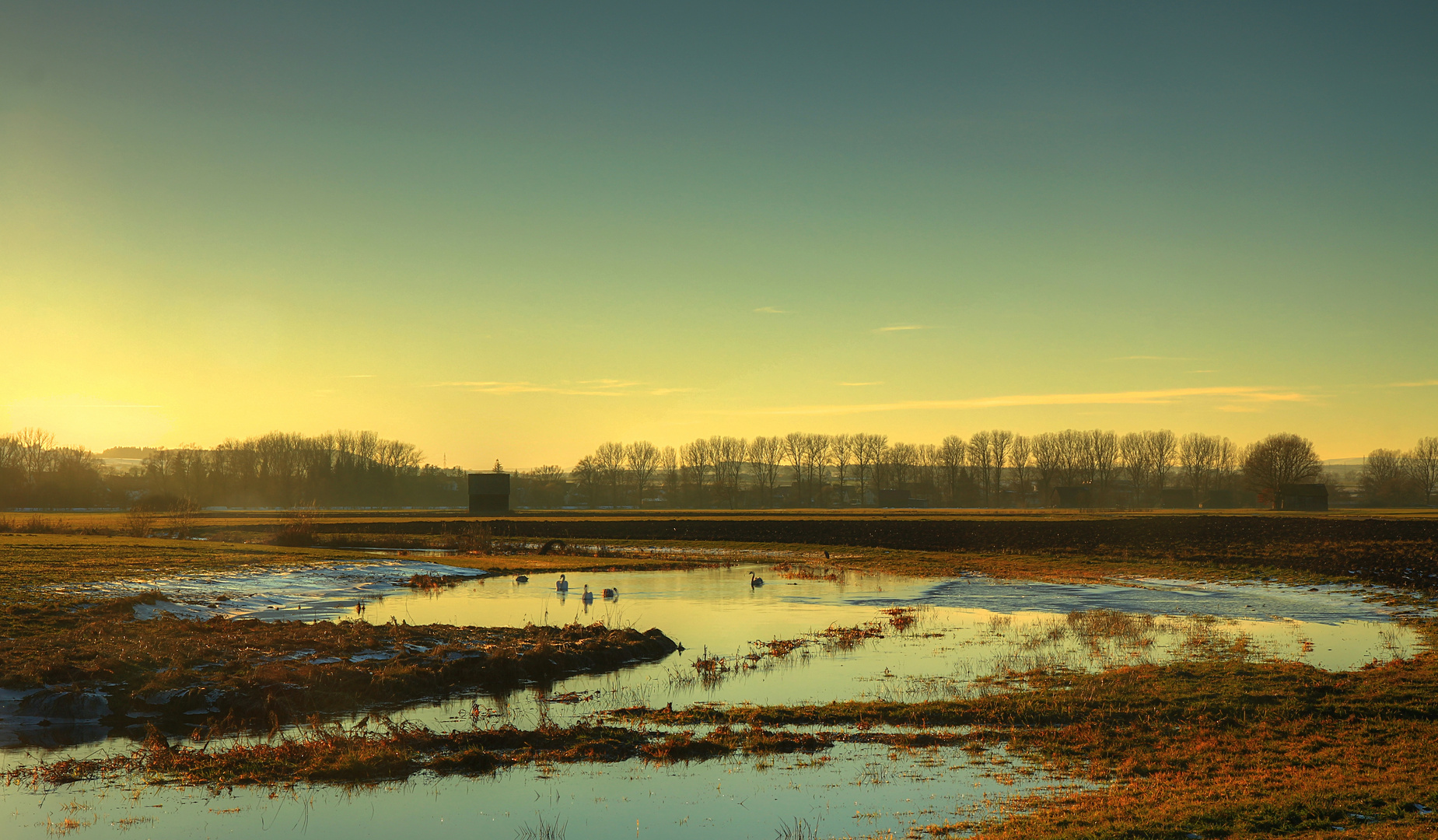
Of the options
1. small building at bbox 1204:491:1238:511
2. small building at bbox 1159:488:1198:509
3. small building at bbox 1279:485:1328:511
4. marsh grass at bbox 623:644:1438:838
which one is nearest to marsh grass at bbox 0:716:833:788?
marsh grass at bbox 623:644:1438:838

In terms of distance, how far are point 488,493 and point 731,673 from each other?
10985 centimetres

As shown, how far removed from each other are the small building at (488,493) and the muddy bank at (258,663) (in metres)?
99.8

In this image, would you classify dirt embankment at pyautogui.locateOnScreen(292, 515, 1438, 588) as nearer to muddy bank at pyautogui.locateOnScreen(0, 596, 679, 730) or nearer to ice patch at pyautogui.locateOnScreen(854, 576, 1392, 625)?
ice patch at pyautogui.locateOnScreen(854, 576, 1392, 625)

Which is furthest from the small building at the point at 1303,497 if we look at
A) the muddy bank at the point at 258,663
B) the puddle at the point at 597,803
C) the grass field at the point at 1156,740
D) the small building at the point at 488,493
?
the puddle at the point at 597,803

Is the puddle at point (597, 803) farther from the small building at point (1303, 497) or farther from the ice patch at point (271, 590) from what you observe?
the small building at point (1303, 497)

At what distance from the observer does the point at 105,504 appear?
13225cm

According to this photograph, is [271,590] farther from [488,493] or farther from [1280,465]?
[1280,465]

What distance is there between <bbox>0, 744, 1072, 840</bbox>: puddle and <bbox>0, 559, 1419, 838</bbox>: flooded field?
0.04 meters

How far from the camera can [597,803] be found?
11578 millimetres

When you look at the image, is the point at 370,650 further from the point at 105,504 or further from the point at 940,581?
the point at 105,504

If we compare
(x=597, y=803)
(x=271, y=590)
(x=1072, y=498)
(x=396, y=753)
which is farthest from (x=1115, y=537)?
(x=1072, y=498)

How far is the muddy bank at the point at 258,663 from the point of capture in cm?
1603

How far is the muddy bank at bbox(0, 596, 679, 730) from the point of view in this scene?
52.6ft

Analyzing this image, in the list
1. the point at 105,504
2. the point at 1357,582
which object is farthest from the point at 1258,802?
the point at 105,504
